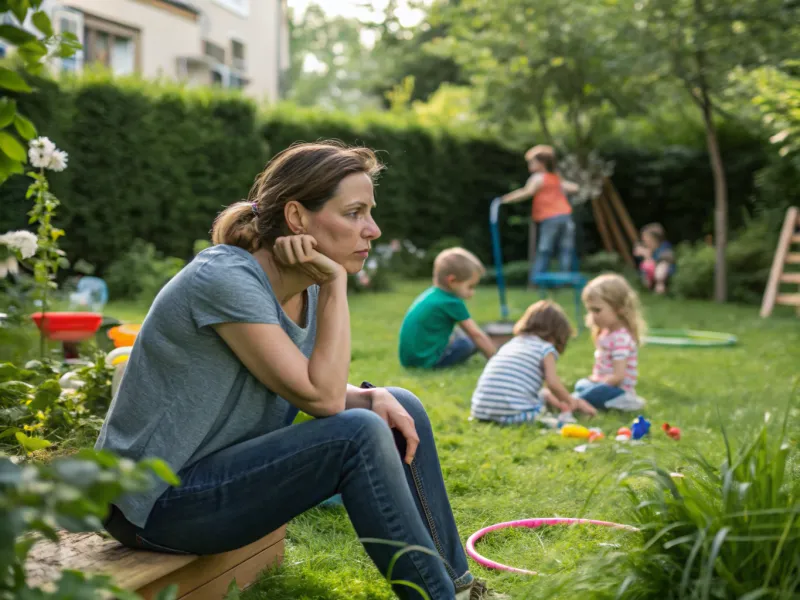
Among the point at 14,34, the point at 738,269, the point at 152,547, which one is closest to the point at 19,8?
the point at 14,34

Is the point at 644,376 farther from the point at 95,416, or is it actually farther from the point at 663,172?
the point at 663,172

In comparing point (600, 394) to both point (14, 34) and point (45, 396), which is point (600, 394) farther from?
point (14, 34)

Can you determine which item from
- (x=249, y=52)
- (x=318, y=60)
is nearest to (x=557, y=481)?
(x=249, y=52)

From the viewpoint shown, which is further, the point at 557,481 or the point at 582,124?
the point at 582,124

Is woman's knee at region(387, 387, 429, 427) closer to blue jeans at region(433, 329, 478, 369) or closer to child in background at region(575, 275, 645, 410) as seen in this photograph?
child in background at region(575, 275, 645, 410)

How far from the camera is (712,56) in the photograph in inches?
443

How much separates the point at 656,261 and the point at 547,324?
8931 mm

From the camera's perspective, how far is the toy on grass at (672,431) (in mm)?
4453

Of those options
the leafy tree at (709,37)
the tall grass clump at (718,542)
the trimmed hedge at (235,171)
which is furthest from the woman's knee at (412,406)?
the leafy tree at (709,37)

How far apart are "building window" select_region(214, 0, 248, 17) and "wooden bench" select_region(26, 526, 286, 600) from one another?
17938 mm

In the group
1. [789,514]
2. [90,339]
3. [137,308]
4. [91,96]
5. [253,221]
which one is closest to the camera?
[789,514]

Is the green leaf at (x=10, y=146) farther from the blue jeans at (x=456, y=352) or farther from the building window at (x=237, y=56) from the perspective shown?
the building window at (x=237, y=56)

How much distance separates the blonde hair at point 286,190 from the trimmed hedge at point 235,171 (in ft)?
20.1

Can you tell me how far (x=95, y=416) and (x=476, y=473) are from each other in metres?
1.51
